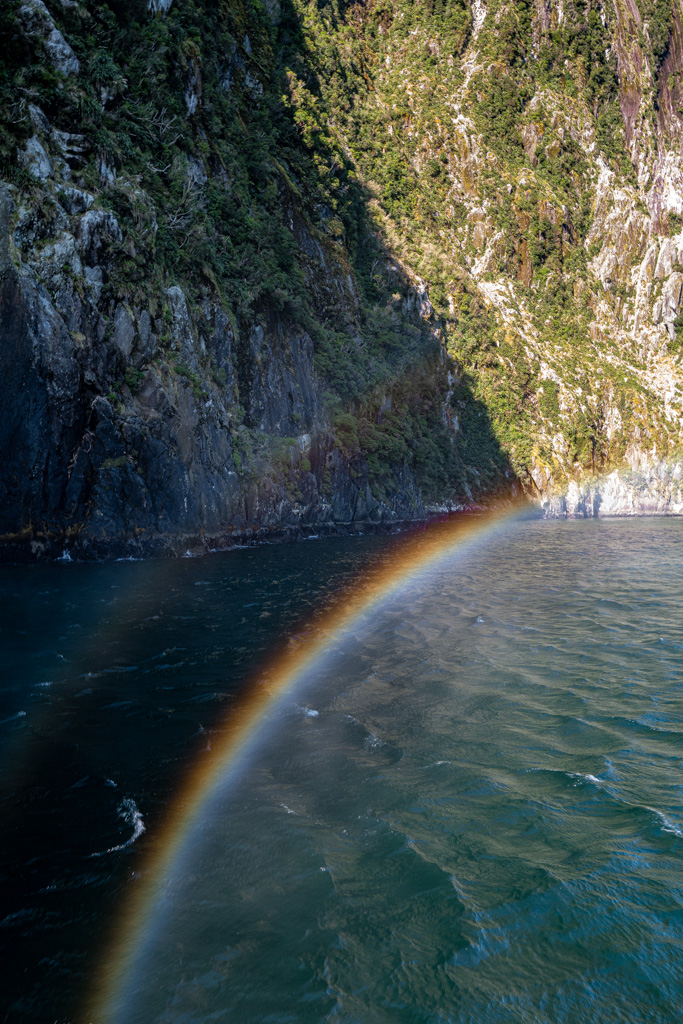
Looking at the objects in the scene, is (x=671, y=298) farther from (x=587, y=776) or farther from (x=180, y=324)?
(x=587, y=776)

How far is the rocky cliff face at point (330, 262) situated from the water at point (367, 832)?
20.1 meters

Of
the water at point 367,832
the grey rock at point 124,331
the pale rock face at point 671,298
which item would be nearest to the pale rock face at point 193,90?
the grey rock at point 124,331

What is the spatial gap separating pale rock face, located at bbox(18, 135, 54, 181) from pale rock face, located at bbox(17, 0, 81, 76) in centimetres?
590

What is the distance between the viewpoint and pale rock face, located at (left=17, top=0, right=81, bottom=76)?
32219 millimetres

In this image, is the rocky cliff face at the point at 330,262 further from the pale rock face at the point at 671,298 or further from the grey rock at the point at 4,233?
the pale rock face at the point at 671,298

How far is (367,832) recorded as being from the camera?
8219 millimetres

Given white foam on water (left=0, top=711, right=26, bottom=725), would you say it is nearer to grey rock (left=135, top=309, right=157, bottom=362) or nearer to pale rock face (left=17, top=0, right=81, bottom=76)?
grey rock (left=135, top=309, right=157, bottom=362)

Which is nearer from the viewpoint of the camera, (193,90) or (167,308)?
(167,308)

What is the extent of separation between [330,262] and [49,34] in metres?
39.3

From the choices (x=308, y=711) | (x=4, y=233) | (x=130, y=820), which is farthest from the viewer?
(x=4, y=233)

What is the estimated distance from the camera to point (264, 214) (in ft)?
194

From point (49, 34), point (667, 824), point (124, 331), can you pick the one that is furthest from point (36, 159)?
point (667, 824)

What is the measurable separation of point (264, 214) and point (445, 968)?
63.4 metres

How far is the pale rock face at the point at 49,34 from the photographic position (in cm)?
3222
